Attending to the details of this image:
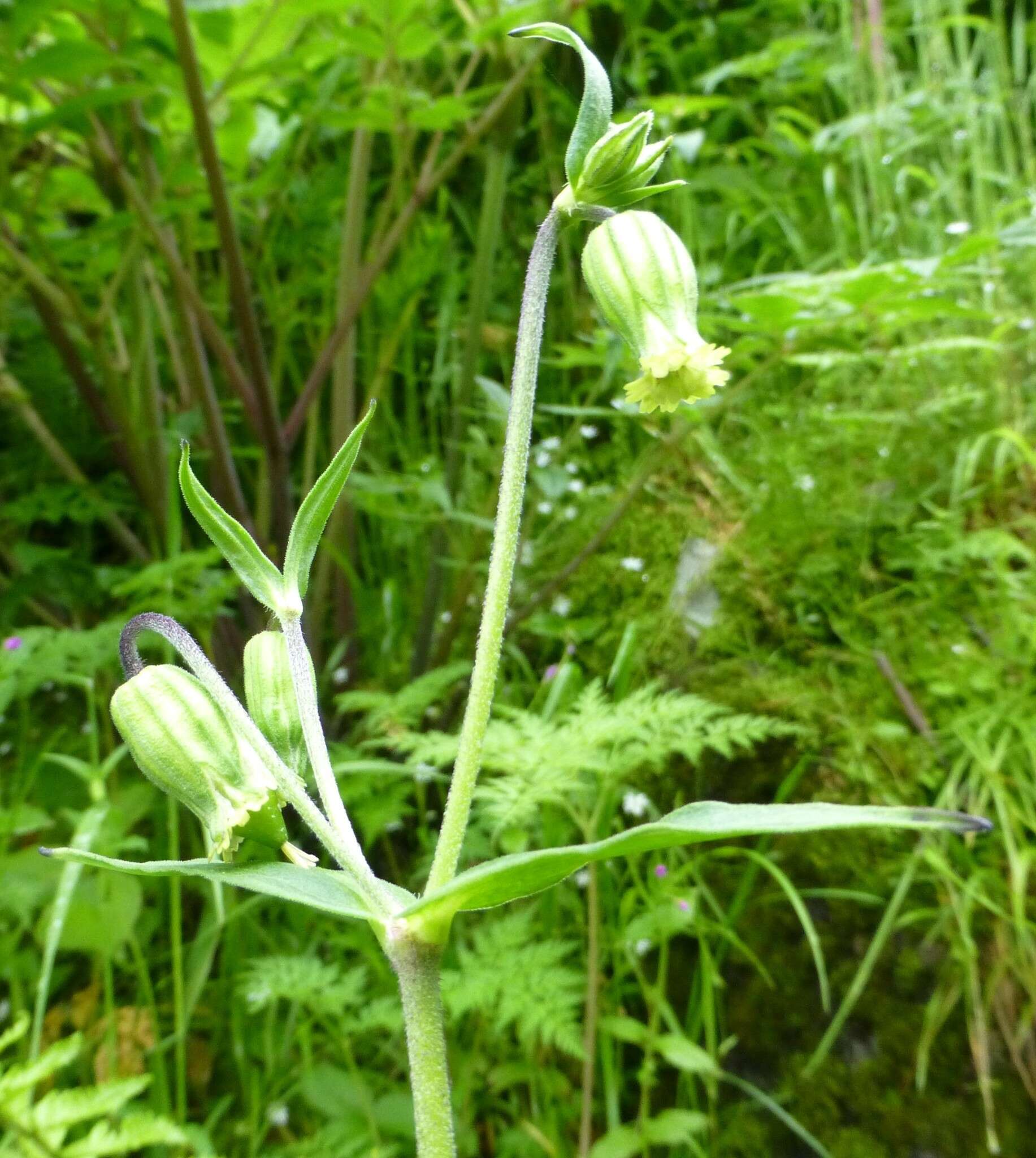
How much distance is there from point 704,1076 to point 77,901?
729mm

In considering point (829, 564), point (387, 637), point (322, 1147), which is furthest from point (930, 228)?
point (322, 1147)

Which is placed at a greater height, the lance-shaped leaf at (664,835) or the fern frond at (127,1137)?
the lance-shaped leaf at (664,835)

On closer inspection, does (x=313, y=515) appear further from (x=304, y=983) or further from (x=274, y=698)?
(x=304, y=983)

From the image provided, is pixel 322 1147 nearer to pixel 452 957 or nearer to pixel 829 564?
pixel 452 957

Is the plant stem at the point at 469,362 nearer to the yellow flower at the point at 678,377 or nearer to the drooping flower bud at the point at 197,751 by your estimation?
the yellow flower at the point at 678,377

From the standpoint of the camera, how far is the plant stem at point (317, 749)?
47cm

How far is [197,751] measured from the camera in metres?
0.51

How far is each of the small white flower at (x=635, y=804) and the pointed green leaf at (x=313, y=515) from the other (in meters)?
0.69

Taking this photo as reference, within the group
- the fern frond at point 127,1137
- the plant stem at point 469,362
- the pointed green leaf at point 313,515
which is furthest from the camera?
the plant stem at point 469,362

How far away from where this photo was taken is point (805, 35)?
2.30 meters

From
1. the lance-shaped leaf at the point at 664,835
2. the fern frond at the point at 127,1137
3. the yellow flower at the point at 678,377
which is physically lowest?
the fern frond at the point at 127,1137

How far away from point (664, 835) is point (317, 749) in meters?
0.19

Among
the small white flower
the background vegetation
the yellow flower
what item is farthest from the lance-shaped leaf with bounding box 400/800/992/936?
the small white flower

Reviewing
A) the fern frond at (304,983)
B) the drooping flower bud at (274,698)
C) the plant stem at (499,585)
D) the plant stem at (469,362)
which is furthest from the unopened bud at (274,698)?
the plant stem at (469,362)
